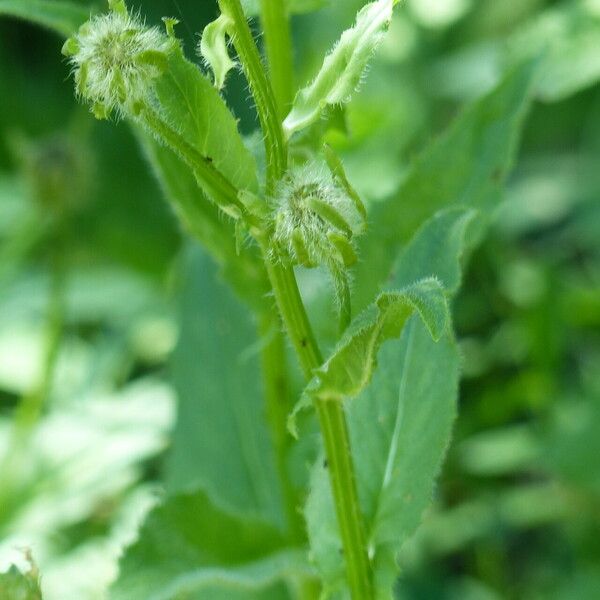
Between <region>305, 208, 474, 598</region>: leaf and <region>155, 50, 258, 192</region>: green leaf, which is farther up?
<region>155, 50, 258, 192</region>: green leaf

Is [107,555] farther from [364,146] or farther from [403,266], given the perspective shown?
[403,266]

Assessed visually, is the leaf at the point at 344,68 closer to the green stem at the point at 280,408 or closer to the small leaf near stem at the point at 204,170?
the small leaf near stem at the point at 204,170

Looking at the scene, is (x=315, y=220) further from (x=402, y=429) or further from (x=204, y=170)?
(x=402, y=429)

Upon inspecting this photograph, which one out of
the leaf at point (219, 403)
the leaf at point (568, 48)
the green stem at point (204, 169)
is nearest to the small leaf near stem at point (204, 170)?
the green stem at point (204, 169)

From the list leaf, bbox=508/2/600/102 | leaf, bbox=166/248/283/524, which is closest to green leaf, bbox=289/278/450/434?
leaf, bbox=166/248/283/524

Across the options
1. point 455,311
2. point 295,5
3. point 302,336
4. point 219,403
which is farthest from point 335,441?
point 455,311

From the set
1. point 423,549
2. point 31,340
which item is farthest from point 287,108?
point 31,340

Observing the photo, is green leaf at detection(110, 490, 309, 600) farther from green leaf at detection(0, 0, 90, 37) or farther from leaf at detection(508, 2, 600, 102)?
leaf at detection(508, 2, 600, 102)
